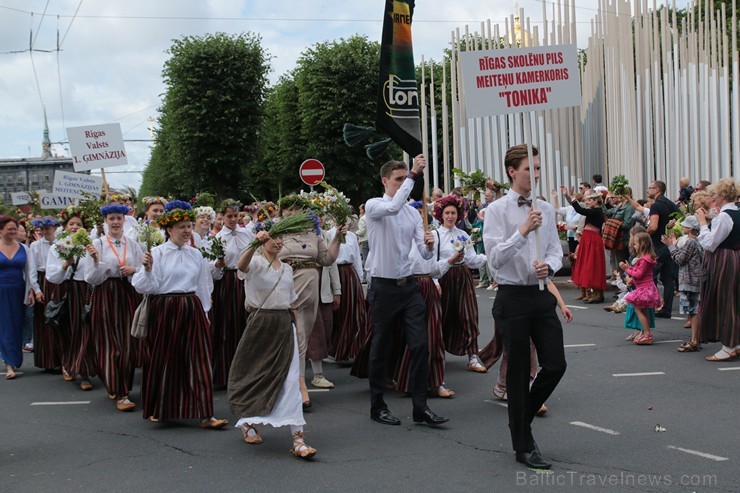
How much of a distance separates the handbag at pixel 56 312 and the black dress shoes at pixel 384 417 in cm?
453

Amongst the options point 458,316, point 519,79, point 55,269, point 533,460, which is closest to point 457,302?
point 458,316

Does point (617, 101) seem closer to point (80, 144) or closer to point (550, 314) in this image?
point (80, 144)

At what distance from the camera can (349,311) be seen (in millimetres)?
10312

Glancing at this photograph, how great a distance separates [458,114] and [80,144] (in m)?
15.0

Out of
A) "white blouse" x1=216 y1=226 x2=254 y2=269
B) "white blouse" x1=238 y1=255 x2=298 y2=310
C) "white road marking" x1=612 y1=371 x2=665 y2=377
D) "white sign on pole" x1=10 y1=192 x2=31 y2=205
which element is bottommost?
"white road marking" x1=612 y1=371 x2=665 y2=377

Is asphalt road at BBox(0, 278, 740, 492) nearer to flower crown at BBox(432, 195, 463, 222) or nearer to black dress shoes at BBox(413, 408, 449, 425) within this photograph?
black dress shoes at BBox(413, 408, 449, 425)

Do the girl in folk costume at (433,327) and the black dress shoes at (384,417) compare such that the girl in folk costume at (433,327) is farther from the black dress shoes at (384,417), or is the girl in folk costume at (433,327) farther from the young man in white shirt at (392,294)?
the black dress shoes at (384,417)

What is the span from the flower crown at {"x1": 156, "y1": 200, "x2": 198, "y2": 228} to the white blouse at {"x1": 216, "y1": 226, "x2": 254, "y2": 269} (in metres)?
1.81

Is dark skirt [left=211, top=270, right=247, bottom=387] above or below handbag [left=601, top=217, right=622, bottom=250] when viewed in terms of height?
below

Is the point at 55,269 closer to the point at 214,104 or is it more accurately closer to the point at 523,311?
the point at 523,311

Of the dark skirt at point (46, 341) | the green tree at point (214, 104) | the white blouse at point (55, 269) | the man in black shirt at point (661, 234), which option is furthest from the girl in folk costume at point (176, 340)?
the green tree at point (214, 104)

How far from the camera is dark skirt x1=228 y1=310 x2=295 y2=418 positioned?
6.78m

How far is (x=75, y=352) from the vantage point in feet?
32.2

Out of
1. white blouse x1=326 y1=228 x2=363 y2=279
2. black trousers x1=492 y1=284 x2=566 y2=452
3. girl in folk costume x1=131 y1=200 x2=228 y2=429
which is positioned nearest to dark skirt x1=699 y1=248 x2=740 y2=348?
white blouse x1=326 y1=228 x2=363 y2=279
